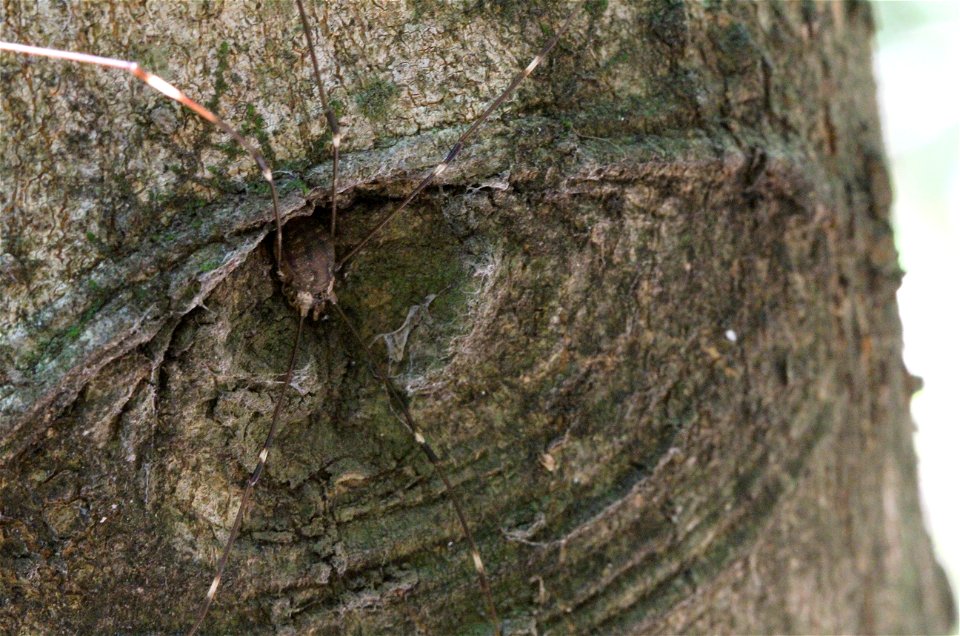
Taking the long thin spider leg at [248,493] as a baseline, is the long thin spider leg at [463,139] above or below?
above

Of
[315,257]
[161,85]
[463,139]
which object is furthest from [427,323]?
[161,85]

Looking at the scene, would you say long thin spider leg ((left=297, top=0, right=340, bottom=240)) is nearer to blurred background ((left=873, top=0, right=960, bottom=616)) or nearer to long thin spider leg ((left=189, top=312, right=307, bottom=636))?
long thin spider leg ((left=189, top=312, right=307, bottom=636))

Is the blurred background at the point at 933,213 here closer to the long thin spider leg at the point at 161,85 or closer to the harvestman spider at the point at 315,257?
the harvestman spider at the point at 315,257

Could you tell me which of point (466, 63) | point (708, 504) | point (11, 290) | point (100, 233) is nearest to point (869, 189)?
point (708, 504)

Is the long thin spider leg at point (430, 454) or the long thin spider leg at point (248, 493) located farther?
the long thin spider leg at point (430, 454)

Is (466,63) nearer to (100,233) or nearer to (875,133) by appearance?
(100,233)

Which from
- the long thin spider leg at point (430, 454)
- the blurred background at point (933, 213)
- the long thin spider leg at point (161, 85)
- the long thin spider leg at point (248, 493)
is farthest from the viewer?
the blurred background at point (933, 213)

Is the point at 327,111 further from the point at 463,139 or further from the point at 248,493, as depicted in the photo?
the point at 248,493

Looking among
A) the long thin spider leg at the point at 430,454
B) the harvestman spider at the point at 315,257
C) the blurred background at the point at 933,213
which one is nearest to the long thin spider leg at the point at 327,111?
the harvestman spider at the point at 315,257
